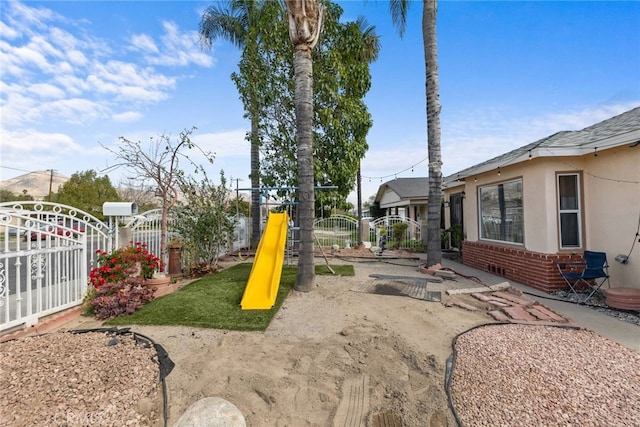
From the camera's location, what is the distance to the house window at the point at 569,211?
606cm

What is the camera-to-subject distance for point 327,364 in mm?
3064

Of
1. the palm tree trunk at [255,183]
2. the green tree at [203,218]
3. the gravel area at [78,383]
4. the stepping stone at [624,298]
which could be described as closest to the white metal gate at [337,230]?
the palm tree trunk at [255,183]

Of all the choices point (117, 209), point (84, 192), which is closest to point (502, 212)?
point (117, 209)

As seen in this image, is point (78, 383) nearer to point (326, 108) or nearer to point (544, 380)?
point (544, 380)

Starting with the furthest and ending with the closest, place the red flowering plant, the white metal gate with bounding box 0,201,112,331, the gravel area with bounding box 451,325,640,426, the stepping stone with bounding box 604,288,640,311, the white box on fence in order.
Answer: the white box on fence → the red flowering plant → the stepping stone with bounding box 604,288,640,311 → the white metal gate with bounding box 0,201,112,331 → the gravel area with bounding box 451,325,640,426

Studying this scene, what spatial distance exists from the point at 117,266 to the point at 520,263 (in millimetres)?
8600

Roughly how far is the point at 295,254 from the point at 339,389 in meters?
7.68

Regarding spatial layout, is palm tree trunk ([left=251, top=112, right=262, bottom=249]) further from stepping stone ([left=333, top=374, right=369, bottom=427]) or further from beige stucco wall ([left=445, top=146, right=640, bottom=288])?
stepping stone ([left=333, top=374, right=369, bottom=427])

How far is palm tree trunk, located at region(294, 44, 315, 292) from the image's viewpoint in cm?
573

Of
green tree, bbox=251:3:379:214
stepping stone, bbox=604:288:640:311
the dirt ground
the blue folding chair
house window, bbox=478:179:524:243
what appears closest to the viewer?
the dirt ground

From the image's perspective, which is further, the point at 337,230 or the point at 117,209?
the point at 337,230

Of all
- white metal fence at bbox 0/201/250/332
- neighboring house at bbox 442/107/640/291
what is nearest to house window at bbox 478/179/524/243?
neighboring house at bbox 442/107/640/291

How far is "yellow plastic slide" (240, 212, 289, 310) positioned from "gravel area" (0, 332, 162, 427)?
6.26 ft

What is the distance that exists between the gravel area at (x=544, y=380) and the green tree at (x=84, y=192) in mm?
28866
